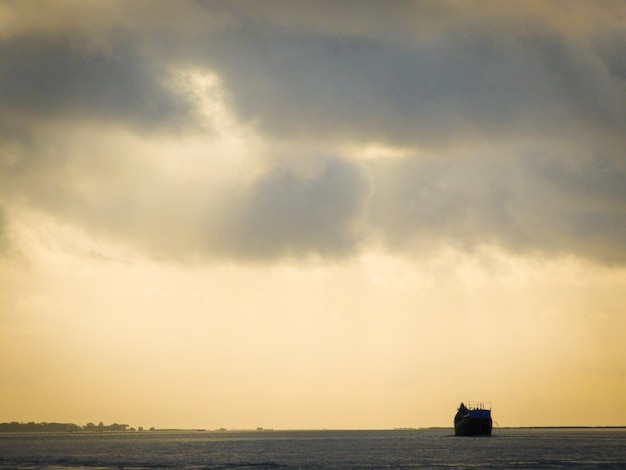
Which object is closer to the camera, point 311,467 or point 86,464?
point 311,467

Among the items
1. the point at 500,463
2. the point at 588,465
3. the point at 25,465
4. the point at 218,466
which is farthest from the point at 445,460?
the point at 25,465

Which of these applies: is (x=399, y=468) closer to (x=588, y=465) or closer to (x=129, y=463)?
(x=588, y=465)

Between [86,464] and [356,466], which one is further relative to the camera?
[86,464]

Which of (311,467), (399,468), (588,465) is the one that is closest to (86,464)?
(311,467)

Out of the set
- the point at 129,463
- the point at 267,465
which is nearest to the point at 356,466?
the point at 267,465

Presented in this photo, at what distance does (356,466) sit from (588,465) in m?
44.5

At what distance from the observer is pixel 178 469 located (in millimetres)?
142000

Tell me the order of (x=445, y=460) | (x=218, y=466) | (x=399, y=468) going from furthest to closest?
(x=445, y=460) < (x=218, y=466) < (x=399, y=468)

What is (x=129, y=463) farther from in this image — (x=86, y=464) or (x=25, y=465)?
(x=25, y=465)

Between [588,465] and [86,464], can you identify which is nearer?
[588,465]

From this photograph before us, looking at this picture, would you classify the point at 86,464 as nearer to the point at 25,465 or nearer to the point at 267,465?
the point at 25,465

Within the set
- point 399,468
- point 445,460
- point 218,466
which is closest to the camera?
point 399,468

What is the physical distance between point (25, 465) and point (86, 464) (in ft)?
45.1

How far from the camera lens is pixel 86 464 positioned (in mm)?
162875
